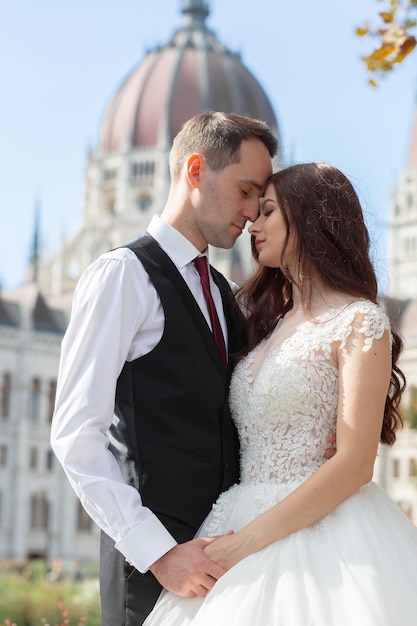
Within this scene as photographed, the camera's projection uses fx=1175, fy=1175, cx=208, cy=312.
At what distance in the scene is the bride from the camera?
11.4 ft

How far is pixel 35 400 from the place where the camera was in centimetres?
5288

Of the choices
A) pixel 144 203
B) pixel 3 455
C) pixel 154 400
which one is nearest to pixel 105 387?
pixel 154 400

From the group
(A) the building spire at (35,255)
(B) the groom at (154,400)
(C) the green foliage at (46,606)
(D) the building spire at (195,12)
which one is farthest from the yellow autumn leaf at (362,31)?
(D) the building spire at (195,12)

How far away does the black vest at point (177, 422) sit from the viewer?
3.84m

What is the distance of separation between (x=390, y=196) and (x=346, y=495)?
226ft

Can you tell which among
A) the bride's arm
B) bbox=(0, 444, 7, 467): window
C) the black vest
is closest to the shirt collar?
the black vest

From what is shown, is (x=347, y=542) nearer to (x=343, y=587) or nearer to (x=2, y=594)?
(x=343, y=587)

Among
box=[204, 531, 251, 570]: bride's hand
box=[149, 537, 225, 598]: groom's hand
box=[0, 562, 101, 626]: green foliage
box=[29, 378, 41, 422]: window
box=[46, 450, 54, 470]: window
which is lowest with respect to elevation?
box=[46, 450, 54, 470]: window

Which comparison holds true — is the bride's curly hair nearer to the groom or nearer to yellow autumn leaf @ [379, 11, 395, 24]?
the groom

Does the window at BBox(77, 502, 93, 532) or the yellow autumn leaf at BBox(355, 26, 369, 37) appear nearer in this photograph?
the yellow autumn leaf at BBox(355, 26, 369, 37)

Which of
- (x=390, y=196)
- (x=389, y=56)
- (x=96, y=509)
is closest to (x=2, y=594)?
(x=389, y=56)

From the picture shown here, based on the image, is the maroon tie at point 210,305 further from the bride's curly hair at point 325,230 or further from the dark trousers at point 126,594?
the dark trousers at point 126,594

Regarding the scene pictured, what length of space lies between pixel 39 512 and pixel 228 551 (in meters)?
49.5

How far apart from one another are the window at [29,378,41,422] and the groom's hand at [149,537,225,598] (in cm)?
4937
